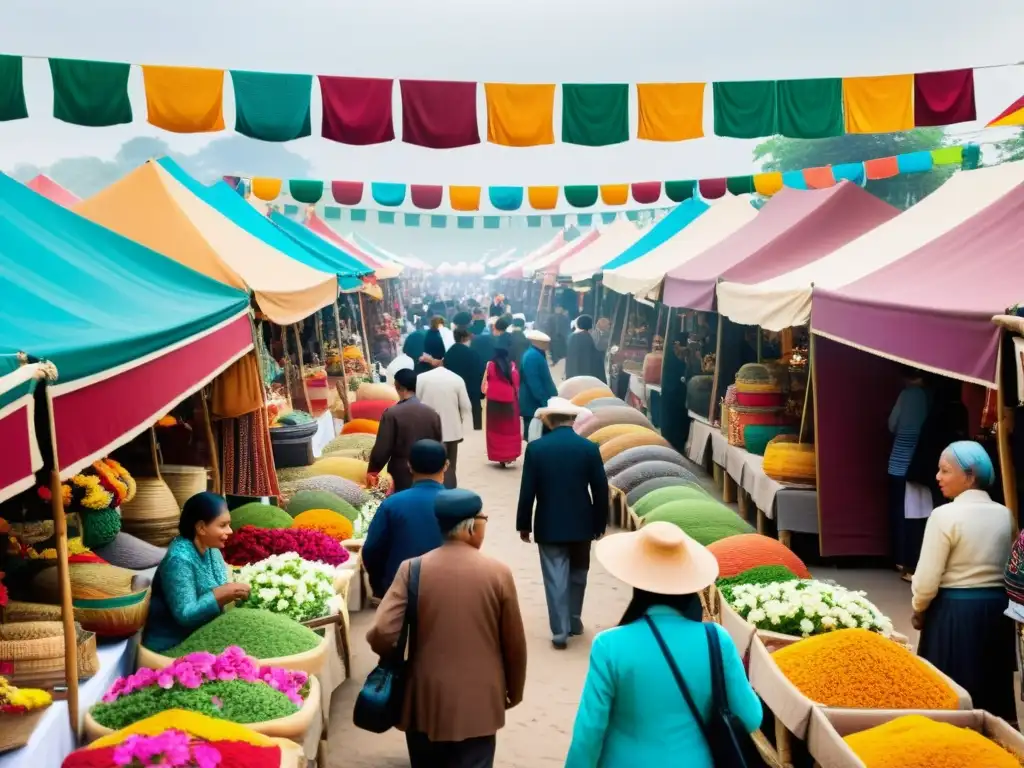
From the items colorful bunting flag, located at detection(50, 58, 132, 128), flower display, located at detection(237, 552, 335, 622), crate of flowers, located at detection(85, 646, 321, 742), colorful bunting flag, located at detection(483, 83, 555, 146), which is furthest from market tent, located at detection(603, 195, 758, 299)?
crate of flowers, located at detection(85, 646, 321, 742)

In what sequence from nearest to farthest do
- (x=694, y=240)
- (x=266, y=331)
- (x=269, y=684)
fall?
(x=269, y=684) < (x=266, y=331) < (x=694, y=240)

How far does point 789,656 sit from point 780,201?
9840mm

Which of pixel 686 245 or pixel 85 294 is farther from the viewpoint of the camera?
pixel 686 245

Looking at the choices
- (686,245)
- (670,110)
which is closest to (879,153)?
(686,245)

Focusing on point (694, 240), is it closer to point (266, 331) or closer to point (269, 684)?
point (266, 331)

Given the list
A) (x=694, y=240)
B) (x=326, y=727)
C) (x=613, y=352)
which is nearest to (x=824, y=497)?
(x=326, y=727)

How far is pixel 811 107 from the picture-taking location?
582 inches

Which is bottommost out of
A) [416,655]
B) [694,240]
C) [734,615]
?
[734,615]

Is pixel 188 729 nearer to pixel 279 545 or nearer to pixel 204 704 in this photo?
pixel 204 704

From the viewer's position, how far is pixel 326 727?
5.48 metres

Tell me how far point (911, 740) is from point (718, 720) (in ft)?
4.18

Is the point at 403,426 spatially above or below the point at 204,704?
above

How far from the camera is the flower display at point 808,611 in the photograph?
18.0 feet

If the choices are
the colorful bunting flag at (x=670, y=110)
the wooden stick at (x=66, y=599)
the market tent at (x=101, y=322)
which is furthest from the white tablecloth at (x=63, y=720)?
the colorful bunting flag at (x=670, y=110)
